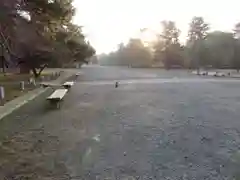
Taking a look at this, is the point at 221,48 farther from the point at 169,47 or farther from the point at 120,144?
the point at 120,144

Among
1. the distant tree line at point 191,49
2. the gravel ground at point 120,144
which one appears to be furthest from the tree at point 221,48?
the gravel ground at point 120,144

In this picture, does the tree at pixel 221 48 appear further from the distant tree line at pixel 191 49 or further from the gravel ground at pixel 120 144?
the gravel ground at pixel 120 144

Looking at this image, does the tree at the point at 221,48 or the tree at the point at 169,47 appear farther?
the tree at the point at 169,47

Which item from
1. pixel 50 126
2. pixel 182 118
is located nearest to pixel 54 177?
pixel 50 126

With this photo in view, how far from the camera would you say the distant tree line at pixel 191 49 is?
59.8m

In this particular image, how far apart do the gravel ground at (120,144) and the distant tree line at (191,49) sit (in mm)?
49806

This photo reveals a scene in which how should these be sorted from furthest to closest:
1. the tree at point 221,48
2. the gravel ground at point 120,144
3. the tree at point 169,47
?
the tree at point 169,47, the tree at point 221,48, the gravel ground at point 120,144

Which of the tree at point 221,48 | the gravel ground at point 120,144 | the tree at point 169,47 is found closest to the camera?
the gravel ground at point 120,144

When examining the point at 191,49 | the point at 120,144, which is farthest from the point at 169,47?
the point at 120,144

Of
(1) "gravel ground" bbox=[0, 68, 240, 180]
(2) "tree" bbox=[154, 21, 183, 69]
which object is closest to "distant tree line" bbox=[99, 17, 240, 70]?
(2) "tree" bbox=[154, 21, 183, 69]

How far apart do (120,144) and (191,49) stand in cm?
6307

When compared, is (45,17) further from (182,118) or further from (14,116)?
(182,118)

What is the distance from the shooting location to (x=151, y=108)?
1309 centimetres

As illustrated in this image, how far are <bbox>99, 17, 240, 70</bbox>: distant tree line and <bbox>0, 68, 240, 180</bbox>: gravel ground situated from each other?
49.8 meters
